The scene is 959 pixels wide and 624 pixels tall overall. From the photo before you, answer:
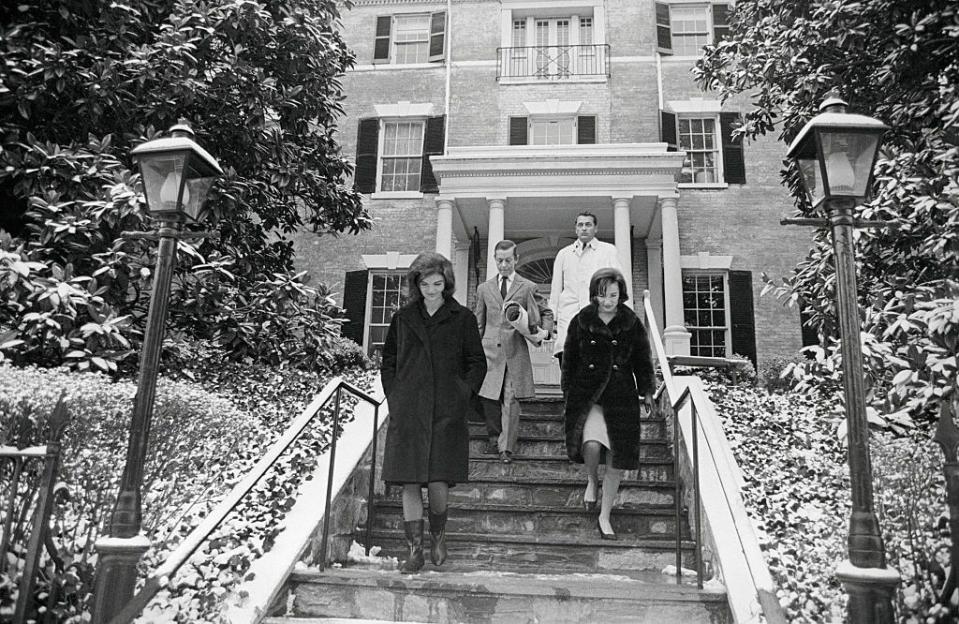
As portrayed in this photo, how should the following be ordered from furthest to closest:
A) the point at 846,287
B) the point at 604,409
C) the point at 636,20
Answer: the point at 636,20, the point at 604,409, the point at 846,287

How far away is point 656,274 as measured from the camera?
12656mm

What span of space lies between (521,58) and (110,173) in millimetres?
9233

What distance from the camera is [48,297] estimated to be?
5691 mm

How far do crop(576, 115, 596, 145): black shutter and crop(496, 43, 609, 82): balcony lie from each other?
84 centimetres

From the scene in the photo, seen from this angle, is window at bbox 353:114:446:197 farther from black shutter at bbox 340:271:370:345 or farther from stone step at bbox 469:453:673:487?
stone step at bbox 469:453:673:487

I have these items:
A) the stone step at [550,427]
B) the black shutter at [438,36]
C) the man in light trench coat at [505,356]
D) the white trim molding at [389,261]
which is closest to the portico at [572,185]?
the white trim molding at [389,261]

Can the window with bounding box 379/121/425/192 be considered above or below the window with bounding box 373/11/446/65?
below

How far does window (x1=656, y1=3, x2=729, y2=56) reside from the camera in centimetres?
1382

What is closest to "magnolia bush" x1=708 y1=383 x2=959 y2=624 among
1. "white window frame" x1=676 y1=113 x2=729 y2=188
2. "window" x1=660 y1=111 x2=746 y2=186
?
"white window frame" x1=676 y1=113 x2=729 y2=188

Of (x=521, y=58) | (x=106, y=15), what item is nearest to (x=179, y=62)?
(x=106, y=15)

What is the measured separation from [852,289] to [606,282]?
5.85 feet

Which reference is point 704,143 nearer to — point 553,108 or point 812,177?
point 553,108

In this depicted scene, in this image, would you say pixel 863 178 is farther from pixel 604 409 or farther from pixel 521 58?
pixel 521 58

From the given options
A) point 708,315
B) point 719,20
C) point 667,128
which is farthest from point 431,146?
point 719,20
